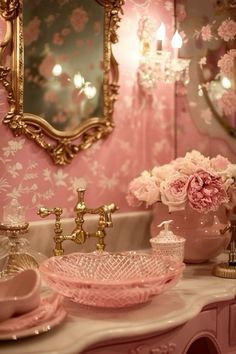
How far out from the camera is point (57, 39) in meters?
1.78

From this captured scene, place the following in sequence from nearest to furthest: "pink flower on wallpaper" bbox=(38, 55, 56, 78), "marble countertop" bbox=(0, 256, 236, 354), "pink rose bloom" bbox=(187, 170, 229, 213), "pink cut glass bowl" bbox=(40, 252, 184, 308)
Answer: "marble countertop" bbox=(0, 256, 236, 354), "pink cut glass bowl" bbox=(40, 252, 184, 308), "pink rose bloom" bbox=(187, 170, 229, 213), "pink flower on wallpaper" bbox=(38, 55, 56, 78)

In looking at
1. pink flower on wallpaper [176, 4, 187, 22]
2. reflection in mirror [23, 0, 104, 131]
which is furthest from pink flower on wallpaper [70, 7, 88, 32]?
pink flower on wallpaper [176, 4, 187, 22]

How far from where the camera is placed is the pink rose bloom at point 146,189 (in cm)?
179

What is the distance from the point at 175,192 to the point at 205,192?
10 cm

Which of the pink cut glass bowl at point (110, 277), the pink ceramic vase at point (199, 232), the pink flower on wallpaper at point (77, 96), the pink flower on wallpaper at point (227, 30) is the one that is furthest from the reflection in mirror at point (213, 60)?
the pink cut glass bowl at point (110, 277)

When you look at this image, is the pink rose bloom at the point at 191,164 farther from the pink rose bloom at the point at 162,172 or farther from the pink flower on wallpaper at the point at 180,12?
the pink flower on wallpaper at the point at 180,12

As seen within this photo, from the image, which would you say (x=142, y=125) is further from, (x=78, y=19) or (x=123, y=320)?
(x=123, y=320)

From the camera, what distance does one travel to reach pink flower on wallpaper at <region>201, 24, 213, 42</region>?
2.01 metres

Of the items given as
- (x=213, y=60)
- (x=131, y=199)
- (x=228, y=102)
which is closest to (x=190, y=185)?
(x=131, y=199)

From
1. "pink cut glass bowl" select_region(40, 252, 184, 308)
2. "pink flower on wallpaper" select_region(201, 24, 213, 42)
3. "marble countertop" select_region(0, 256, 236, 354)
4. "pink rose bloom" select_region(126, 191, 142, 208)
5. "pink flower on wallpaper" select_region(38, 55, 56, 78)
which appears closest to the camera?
"marble countertop" select_region(0, 256, 236, 354)

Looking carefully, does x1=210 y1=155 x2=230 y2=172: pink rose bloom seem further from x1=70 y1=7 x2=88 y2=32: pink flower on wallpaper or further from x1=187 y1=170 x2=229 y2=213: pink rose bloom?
x1=70 y1=7 x2=88 y2=32: pink flower on wallpaper

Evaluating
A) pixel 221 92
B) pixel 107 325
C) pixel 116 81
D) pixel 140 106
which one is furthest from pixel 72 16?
pixel 107 325

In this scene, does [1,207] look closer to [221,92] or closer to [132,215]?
[132,215]

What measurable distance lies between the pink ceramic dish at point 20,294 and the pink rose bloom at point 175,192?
57cm
